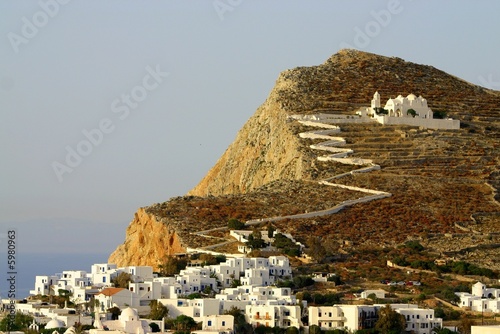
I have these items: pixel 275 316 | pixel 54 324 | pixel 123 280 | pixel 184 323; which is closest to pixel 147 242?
pixel 123 280

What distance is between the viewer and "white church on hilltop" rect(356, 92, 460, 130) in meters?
107

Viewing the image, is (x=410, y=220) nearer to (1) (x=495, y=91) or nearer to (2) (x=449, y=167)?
(2) (x=449, y=167)

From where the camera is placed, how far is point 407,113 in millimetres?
108000

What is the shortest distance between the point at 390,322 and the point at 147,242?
2443 centimetres

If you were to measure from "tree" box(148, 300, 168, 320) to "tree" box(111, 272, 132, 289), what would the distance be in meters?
4.68

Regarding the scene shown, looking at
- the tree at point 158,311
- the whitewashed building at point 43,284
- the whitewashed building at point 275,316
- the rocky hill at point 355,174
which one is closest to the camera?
the whitewashed building at point 275,316

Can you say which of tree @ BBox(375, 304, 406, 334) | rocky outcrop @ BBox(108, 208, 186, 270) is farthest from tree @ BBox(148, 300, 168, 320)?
rocky outcrop @ BBox(108, 208, 186, 270)

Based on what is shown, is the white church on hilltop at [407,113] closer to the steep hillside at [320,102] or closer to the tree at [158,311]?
the steep hillside at [320,102]

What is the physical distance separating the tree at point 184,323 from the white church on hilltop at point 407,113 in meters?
47.3

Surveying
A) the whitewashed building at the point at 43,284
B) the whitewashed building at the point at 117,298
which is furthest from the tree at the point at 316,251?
the whitewashed building at the point at 117,298

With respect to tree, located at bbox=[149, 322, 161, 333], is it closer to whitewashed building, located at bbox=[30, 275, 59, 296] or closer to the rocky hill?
whitewashed building, located at bbox=[30, 275, 59, 296]

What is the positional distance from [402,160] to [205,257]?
90.5 feet

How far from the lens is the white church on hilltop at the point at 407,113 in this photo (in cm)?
10719

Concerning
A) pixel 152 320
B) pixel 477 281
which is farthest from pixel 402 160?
pixel 152 320
